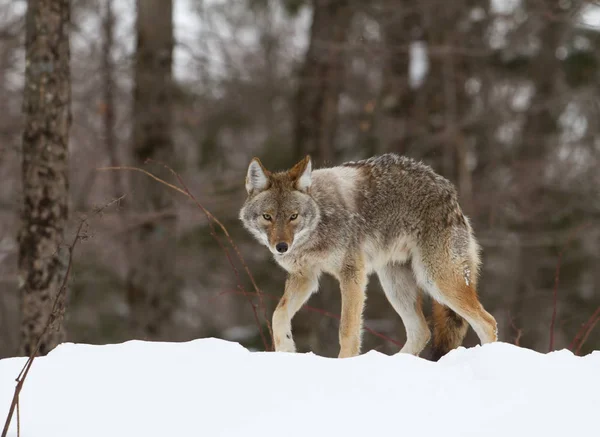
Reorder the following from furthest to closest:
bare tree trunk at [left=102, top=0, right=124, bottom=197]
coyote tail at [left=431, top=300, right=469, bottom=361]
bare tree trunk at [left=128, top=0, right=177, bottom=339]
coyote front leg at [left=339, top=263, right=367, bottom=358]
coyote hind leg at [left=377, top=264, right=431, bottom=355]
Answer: bare tree trunk at [left=102, top=0, right=124, bottom=197], bare tree trunk at [left=128, top=0, right=177, bottom=339], coyote hind leg at [left=377, top=264, right=431, bottom=355], coyote tail at [left=431, top=300, right=469, bottom=361], coyote front leg at [left=339, top=263, right=367, bottom=358]

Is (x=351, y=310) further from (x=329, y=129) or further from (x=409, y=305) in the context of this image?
(x=329, y=129)

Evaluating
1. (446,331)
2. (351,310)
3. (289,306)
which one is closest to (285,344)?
(289,306)

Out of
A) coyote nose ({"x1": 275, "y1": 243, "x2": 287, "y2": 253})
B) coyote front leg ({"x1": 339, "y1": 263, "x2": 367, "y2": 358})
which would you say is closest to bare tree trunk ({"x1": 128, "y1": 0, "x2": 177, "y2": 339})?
Result: coyote front leg ({"x1": 339, "y1": 263, "x2": 367, "y2": 358})

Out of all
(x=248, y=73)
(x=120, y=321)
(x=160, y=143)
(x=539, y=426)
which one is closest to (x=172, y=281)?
(x=160, y=143)

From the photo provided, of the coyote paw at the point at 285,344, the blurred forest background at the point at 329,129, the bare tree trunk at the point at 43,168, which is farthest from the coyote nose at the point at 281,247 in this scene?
the blurred forest background at the point at 329,129

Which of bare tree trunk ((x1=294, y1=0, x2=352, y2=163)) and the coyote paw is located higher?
bare tree trunk ((x1=294, y1=0, x2=352, y2=163))

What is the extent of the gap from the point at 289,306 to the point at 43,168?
8.03 ft

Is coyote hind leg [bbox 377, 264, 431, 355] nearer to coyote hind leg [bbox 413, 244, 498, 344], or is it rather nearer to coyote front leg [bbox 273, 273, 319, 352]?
coyote hind leg [bbox 413, 244, 498, 344]

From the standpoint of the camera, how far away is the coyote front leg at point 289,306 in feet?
20.4

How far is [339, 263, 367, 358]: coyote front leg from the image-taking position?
6.05 metres

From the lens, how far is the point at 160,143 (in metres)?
13.6

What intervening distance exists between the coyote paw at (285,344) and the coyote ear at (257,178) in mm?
1241

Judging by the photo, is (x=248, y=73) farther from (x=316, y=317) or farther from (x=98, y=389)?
(x=98, y=389)

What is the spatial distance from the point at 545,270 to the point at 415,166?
14295 mm
